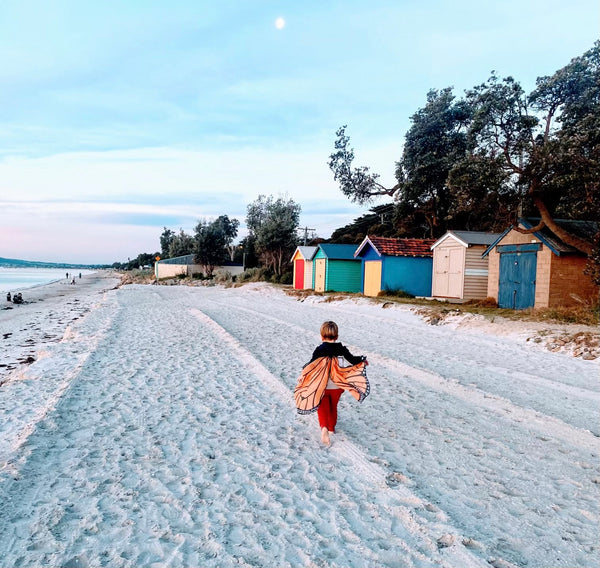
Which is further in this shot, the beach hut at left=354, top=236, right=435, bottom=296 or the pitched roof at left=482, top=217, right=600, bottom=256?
the beach hut at left=354, top=236, right=435, bottom=296

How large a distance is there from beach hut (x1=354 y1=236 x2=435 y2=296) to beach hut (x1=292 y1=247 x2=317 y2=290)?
8089 millimetres

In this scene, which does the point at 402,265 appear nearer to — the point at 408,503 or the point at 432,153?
the point at 432,153

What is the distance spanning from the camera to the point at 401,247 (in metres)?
26.7

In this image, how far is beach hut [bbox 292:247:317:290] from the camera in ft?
115

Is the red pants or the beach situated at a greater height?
the red pants

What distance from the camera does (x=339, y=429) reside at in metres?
5.84

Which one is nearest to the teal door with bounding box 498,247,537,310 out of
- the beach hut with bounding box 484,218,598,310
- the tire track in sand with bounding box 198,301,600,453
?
the beach hut with bounding box 484,218,598,310

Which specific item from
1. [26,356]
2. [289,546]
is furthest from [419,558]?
[26,356]

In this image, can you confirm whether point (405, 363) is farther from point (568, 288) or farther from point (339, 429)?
point (568, 288)

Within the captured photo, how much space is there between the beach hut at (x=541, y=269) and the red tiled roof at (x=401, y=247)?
21.9 feet

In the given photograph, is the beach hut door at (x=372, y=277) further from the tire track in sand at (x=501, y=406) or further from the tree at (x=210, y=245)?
the tree at (x=210, y=245)

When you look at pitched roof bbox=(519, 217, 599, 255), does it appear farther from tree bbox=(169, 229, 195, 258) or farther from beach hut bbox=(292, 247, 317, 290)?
tree bbox=(169, 229, 195, 258)

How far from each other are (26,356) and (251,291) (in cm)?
2449

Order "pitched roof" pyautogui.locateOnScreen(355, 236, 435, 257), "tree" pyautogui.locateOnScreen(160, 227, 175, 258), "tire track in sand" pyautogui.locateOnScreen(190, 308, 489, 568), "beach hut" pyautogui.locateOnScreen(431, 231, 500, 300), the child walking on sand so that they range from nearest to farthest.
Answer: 1. "tire track in sand" pyautogui.locateOnScreen(190, 308, 489, 568)
2. the child walking on sand
3. "beach hut" pyautogui.locateOnScreen(431, 231, 500, 300)
4. "pitched roof" pyautogui.locateOnScreen(355, 236, 435, 257)
5. "tree" pyautogui.locateOnScreen(160, 227, 175, 258)
